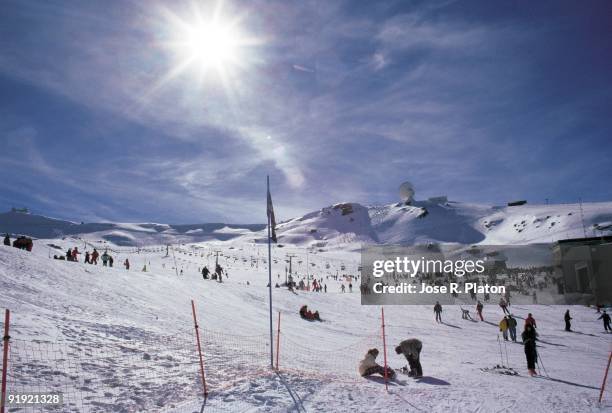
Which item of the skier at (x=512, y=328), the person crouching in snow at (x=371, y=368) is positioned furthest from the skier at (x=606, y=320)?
the person crouching in snow at (x=371, y=368)

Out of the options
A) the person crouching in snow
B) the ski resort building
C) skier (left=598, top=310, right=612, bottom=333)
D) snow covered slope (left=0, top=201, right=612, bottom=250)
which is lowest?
skier (left=598, top=310, right=612, bottom=333)

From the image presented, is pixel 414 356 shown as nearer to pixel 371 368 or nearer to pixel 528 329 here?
pixel 371 368

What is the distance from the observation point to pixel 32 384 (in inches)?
280

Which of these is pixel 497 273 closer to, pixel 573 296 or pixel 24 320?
pixel 573 296

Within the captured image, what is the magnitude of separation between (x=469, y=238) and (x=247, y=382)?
158399 mm

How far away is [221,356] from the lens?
11.2 metres

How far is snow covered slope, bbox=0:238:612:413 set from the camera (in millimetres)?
7918

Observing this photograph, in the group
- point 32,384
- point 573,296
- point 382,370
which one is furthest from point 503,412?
Result: point 573,296

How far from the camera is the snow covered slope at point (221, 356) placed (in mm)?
7918

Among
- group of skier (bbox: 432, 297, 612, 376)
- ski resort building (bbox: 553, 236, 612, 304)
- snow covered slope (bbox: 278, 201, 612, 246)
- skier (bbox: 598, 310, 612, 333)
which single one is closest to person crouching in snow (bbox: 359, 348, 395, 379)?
group of skier (bbox: 432, 297, 612, 376)

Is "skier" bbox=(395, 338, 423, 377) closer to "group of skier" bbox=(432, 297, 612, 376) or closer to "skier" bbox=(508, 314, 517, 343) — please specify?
"group of skier" bbox=(432, 297, 612, 376)

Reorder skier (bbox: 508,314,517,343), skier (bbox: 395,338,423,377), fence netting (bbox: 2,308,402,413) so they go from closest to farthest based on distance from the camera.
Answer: fence netting (bbox: 2,308,402,413), skier (bbox: 395,338,423,377), skier (bbox: 508,314,517,343)

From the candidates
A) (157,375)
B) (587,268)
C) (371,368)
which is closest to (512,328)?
(371,368)

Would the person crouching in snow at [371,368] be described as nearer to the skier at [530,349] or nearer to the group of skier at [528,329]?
the group of skier at [528,329]
